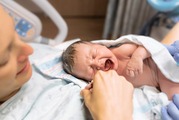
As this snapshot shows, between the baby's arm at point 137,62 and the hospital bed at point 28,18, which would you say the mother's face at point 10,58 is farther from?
the hospital bed at point 28,18

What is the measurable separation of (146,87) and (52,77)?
0.37 meters

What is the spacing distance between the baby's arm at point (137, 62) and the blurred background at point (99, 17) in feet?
2.75

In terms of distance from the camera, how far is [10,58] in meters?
0.77

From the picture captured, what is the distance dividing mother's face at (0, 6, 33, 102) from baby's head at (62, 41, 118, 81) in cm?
27

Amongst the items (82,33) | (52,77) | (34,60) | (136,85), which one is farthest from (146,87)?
(82,33)

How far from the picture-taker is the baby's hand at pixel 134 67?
3.32 feet

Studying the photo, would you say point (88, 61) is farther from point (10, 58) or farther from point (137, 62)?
point (10, 58)

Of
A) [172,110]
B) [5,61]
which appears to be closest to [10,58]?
[5,61]

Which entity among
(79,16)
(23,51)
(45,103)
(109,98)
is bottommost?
(79,16)

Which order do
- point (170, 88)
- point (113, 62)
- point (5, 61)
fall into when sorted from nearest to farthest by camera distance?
point (5, 61) < point (170, 88) < point (113, 62)

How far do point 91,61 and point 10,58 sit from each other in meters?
0.44

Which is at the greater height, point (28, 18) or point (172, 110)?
point (28, 18)

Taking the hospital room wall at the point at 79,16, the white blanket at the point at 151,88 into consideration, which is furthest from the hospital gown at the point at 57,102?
the hospital room wall at the point at 79,16

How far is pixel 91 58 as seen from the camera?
1148mm
